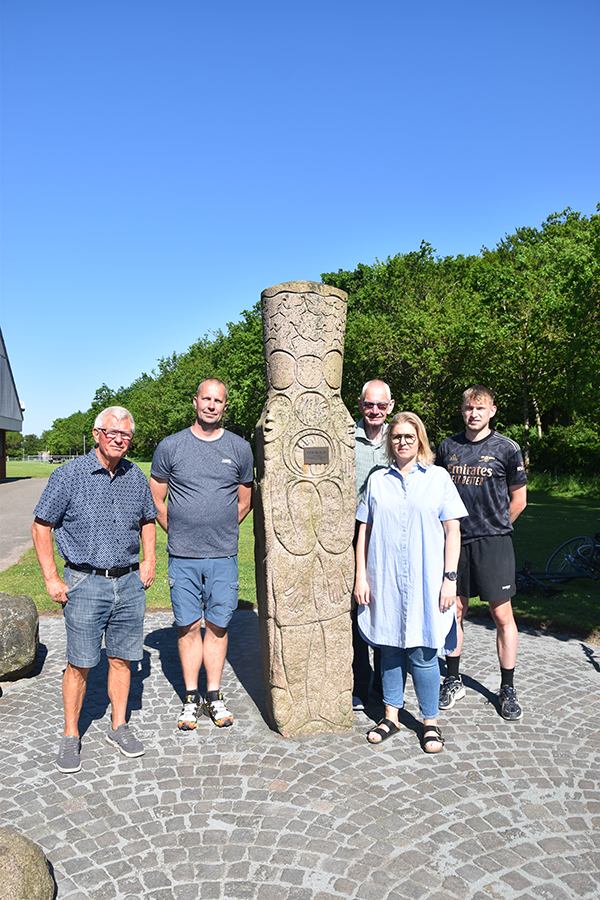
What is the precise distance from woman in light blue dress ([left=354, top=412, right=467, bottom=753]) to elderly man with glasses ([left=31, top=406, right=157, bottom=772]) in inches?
61.9

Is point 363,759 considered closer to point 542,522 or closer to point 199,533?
point 199,533

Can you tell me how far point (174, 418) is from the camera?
171ft

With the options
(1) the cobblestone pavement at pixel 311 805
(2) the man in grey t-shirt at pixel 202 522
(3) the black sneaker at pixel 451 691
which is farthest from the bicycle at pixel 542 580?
(2) the man in grey t-shirt at pixel 202 522

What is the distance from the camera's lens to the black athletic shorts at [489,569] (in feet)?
15.0

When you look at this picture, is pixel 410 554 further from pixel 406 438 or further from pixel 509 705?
pixel 509 705

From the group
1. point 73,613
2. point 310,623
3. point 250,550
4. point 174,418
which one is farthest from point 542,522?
point 174,418

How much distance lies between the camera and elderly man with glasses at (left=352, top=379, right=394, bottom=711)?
180 inches

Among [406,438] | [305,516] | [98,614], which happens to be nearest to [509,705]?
[305,516]

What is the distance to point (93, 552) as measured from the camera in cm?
390

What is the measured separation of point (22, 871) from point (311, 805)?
4.97 ft

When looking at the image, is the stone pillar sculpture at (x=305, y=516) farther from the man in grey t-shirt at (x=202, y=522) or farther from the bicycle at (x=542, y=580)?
the bicycle at (x=542, y=580)

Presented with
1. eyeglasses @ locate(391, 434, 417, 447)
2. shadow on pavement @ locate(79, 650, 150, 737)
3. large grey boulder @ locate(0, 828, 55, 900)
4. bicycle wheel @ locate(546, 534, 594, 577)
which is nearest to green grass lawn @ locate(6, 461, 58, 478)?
bicycle wheel @ locate(546, 534, 594, 577)

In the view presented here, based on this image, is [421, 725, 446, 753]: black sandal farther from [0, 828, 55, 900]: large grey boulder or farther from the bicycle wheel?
the bicycle wheel

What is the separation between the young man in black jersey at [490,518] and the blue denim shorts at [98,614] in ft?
7.72
